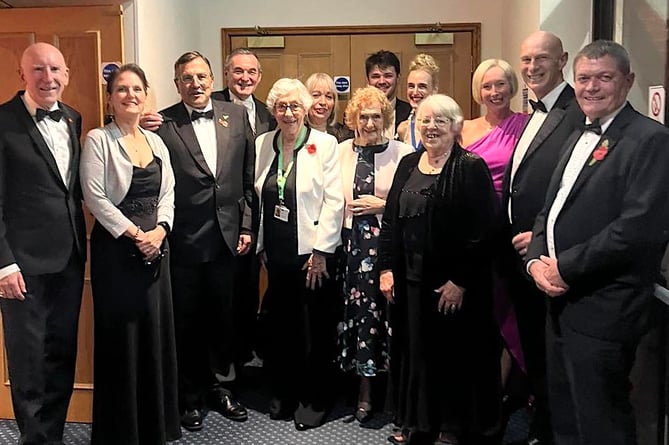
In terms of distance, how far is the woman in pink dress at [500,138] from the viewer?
9.52 feet

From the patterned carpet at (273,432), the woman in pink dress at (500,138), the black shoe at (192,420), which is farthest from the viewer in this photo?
the black shoe at (192,420)

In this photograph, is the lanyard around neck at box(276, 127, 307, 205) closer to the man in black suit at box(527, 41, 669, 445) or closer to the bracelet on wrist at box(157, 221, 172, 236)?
the bracelet on wrist at box(157, 221, 172, 236)

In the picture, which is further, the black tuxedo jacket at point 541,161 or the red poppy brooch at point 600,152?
the black tuxedo jacket at point 541,161

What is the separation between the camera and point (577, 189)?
2.15m

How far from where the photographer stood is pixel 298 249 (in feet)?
10.0

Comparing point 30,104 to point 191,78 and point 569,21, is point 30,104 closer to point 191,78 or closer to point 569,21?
point 191,78

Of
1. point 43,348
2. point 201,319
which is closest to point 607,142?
point 201,319

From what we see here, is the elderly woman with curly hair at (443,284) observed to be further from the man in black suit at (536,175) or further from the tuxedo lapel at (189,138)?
the tuxedo lapel at (189,138)

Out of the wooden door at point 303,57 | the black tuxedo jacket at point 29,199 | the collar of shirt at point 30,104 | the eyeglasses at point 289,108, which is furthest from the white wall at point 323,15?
the black tuxedo jacket at point 29,199

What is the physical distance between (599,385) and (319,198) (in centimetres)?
143

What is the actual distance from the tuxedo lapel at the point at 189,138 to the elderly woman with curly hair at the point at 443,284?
84 centimetres

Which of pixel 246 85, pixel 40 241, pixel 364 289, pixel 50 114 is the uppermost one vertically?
pixel 246 85

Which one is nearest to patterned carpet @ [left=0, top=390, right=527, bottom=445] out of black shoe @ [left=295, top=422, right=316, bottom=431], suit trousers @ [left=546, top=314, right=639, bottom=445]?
black shoe @ [left=295, top=422, right=316, bottom=431]

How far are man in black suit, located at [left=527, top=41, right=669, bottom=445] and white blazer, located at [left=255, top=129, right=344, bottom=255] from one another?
1.03m
